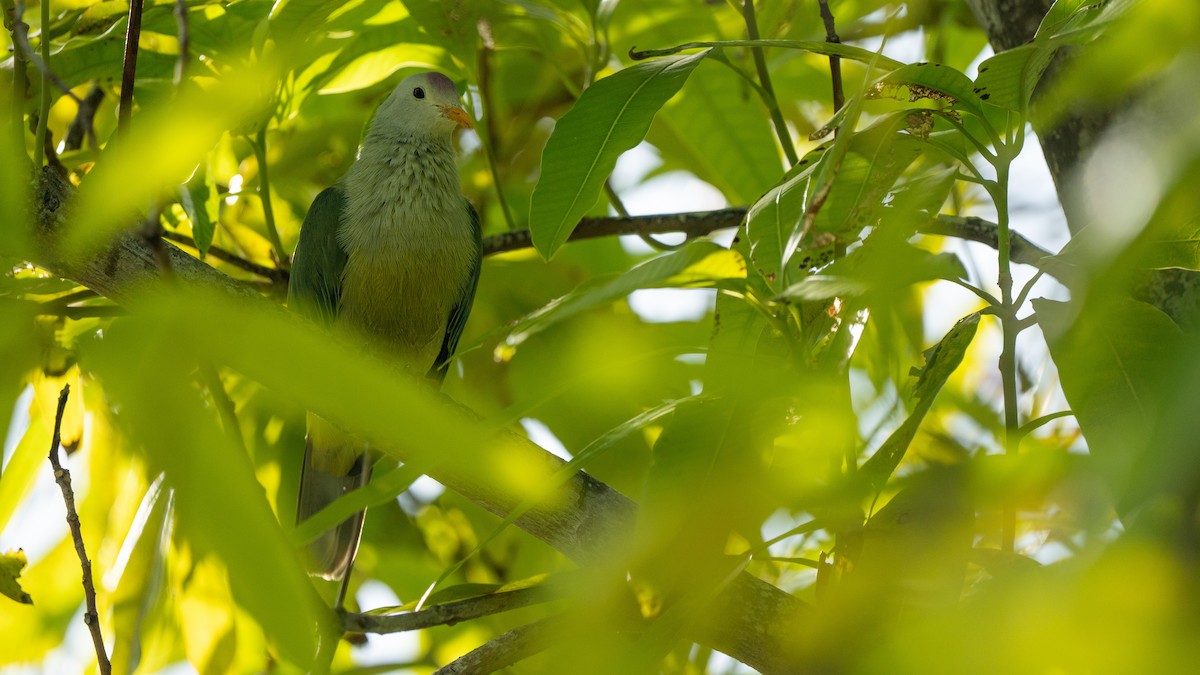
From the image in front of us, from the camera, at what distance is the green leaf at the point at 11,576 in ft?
5.86

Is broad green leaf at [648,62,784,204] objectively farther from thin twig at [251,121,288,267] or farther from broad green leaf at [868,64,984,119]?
broad green leaf at [868,64,984,119]

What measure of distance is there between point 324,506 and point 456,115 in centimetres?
129

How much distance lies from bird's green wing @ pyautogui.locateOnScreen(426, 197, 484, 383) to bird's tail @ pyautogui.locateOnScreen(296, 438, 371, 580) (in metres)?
0.42

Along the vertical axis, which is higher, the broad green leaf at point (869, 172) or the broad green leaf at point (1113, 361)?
the broad green leaf at point (869, 172)

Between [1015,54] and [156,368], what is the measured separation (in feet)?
3.28

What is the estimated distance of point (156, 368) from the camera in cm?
71

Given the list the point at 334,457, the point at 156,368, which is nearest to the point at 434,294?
the point at 334,457

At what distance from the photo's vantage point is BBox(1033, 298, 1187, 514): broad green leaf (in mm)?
1113

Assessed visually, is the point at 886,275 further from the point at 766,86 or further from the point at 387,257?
the point at 387,257

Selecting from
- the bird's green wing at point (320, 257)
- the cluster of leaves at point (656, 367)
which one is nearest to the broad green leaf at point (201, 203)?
the cluster of leaves at point (656, 367)

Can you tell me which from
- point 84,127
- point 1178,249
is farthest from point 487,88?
point 1178,249

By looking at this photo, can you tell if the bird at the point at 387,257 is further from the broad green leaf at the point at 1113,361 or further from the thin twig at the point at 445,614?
the broad green leaf at the point at 1113,361

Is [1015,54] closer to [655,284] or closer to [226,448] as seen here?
[655,284]

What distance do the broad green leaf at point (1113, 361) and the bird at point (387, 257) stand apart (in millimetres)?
1959
